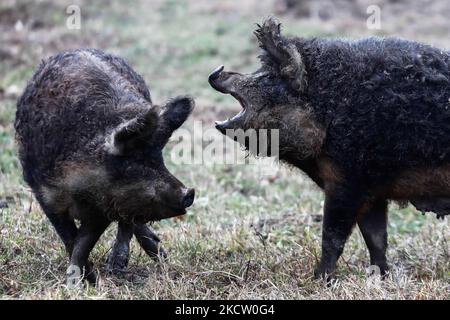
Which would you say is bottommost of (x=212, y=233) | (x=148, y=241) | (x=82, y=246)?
(x=212, y=233)

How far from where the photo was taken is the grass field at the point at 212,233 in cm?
603

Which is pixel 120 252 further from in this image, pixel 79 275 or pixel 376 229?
pixel 376 229

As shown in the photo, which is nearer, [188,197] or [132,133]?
[132,133]

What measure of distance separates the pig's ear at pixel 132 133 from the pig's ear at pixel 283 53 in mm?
1247

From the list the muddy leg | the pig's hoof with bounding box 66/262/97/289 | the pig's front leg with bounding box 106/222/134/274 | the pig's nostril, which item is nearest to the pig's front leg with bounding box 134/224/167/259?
the pig's front leg with bounding box 106/222/134/274

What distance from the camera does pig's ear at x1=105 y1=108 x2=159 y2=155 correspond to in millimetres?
5523

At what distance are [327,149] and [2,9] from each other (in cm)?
1283

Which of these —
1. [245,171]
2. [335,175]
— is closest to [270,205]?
[245,171]

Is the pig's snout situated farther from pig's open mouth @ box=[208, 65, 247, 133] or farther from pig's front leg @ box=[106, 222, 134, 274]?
pig's front leg @ box=[106, 222, 134, 274]

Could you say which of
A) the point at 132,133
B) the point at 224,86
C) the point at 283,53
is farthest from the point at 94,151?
the point at 283,53

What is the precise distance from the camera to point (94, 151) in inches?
226

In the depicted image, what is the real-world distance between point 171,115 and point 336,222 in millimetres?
1545

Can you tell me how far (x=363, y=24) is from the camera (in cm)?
1748

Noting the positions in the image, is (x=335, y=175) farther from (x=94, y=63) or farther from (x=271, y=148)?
(x=94, y=63)
